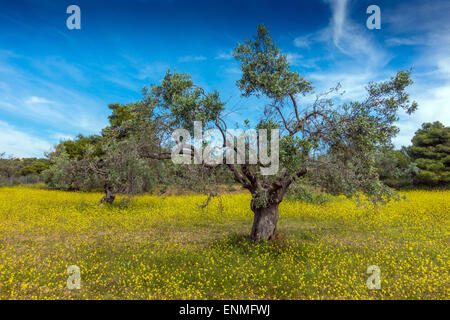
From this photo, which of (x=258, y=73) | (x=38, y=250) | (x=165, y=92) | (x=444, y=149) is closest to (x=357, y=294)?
(x=258, y=73)

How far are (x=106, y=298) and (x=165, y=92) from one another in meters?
8.63

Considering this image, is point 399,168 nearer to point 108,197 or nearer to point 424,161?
point 424,161

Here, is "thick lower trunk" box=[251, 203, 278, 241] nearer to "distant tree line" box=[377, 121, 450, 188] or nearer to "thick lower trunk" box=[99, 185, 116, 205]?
"thick lower trunk" box=[99, 185, 116, 205]

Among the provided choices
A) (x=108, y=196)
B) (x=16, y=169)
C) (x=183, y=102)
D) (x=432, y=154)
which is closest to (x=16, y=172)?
(x=16, y=169)

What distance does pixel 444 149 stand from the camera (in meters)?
38.9

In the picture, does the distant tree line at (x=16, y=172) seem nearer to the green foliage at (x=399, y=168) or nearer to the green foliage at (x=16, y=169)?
the green foliage at (x=16, y=169)

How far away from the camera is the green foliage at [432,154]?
37500 millimetres

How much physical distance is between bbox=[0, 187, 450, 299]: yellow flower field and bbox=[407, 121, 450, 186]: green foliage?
889 inches

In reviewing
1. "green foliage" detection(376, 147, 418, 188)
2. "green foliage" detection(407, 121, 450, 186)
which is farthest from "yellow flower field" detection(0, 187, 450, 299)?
"green foliage" detection(407, 121, 450, 186)

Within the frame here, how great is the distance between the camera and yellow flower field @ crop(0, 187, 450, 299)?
789cm

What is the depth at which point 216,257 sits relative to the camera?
10523 mm

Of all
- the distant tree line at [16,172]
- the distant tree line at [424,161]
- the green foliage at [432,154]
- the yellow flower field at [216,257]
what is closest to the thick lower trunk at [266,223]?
the yellow flower field at [216,257]
